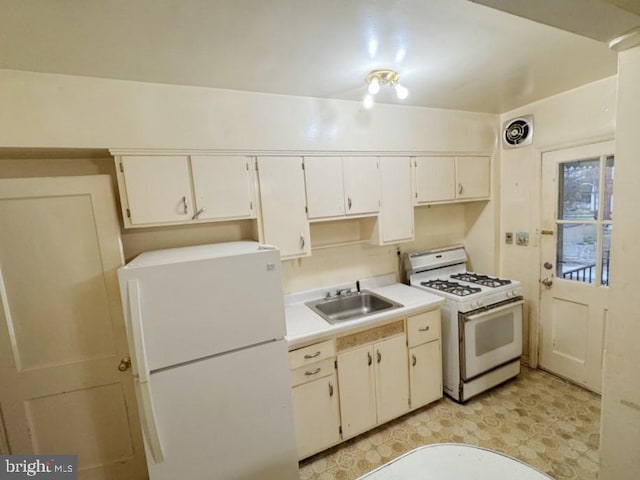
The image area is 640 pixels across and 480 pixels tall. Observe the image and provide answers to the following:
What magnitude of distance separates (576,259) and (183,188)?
10.4 feet

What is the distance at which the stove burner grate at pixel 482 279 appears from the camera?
2597mm

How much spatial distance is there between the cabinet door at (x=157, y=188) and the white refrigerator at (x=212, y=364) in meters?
0.38

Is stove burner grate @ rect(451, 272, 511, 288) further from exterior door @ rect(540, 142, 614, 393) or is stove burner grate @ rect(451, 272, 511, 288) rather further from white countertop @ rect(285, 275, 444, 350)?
white countertop @ rect(285, 275, 444, 350)

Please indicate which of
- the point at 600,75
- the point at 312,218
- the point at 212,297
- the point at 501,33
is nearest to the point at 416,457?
the point at 212,297

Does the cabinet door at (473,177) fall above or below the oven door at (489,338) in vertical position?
above

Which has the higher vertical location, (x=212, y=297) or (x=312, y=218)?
(x=312, y=218)

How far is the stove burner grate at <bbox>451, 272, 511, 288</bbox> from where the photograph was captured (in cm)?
260

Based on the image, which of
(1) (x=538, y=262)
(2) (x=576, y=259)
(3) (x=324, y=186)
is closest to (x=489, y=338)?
(1) (x=538, y=262)

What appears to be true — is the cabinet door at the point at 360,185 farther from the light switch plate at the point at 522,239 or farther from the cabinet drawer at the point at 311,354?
the light switch plate at the point at 522,239

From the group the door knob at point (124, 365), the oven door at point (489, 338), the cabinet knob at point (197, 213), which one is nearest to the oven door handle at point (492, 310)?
the oven door at point (489, 338)

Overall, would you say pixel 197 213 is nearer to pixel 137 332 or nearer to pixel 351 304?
pixel 137 332

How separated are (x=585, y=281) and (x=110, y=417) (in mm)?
3666

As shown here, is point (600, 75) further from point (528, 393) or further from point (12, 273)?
point (12, 273)

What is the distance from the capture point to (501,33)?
1.41 metres
